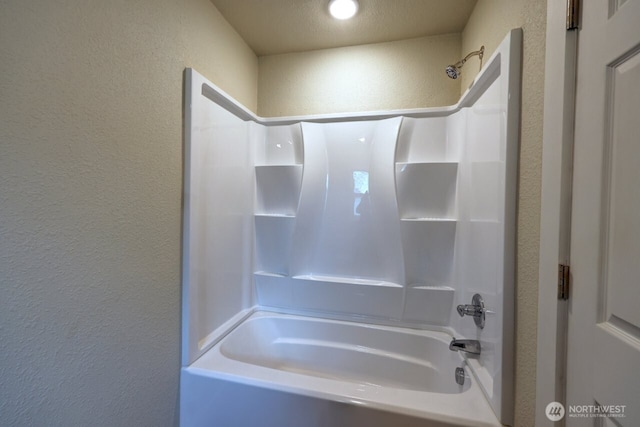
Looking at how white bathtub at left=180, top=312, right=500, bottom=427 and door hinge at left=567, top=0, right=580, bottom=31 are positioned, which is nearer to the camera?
door hinge at left=567, top=0, right=580, bottom=31

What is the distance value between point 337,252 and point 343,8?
59.8 inches

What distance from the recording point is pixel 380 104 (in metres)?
1.79

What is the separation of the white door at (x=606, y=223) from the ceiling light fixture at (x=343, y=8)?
1105 millimetres

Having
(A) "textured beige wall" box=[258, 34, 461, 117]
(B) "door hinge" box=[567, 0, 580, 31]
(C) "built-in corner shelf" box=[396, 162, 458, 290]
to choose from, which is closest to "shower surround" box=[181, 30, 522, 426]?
(C) "built-in corner shelf" box=[396, 162, 458, 290]

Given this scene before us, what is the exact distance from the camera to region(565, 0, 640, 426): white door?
534 millimetres

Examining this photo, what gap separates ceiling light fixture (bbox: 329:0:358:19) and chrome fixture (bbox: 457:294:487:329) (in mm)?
1702

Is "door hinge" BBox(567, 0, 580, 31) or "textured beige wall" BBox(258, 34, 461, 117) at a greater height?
"textured beige wall" BBox(258, 34, 461, 117)

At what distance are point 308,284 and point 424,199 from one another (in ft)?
3.34

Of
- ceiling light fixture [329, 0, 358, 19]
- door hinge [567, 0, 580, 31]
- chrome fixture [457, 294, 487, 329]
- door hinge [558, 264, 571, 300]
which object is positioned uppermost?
ceiling light fixture [329, 0, 358, 19]

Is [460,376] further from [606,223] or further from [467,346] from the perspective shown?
[606,223]

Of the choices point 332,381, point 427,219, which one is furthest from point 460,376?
point 427,219

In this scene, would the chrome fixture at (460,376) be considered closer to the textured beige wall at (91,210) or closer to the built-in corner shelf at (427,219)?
the built-in corner shelf at (427,219)

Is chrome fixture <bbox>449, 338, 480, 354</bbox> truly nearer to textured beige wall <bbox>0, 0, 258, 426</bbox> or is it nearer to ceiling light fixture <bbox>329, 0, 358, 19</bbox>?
textured beige wall <bbox>0, 0, 258, 426</bbox>

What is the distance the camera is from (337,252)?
72.7 inches
